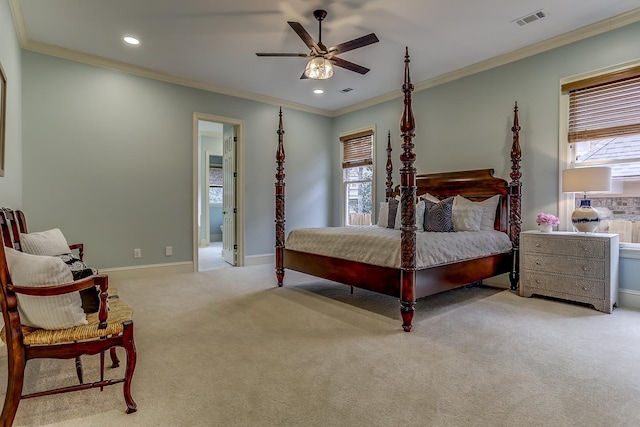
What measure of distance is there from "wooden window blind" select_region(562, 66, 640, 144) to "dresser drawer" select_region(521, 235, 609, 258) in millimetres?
1182

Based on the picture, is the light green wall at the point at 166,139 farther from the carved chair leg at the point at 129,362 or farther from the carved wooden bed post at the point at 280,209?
the carved chair leg at the point at 129,362

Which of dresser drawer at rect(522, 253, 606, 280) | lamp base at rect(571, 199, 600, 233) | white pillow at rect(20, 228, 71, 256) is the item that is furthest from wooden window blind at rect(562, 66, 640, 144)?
white pillow at rect(20, 228, 71, 256)

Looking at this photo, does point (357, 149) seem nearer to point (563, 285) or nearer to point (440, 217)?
point (440, 217)

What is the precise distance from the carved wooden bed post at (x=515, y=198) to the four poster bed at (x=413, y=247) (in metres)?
0.01

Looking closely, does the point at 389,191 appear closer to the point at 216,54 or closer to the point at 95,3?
the point at 216,54

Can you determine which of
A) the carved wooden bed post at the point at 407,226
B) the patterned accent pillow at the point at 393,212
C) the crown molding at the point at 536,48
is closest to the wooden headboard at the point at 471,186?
the patterned accent pillow at the point at 393,212

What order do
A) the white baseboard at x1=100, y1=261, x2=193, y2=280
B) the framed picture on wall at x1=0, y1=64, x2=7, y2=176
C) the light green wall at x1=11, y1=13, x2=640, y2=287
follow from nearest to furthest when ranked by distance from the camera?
the framed picture on wall at x1=0, y1=64, x2=7, y2=176 < the light green wall at x1=11, y1=13, x2=640, y2=287 < the white baseboard at x1=100, y1=261, x2=193, y2=280

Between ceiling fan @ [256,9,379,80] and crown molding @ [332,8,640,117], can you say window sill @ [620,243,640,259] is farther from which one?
ceiling fan @ [256,9,379,80]

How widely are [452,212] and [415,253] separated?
5.19 ft

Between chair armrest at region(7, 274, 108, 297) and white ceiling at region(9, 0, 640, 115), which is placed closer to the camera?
chair armrest at region(7, 274, 108, 297)

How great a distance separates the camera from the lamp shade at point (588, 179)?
318 cm

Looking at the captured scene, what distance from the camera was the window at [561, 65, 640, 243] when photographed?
3.36 meters

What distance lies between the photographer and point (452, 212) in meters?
4.10

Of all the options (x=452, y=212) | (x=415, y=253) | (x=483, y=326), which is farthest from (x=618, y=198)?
(x=415, y=253)
